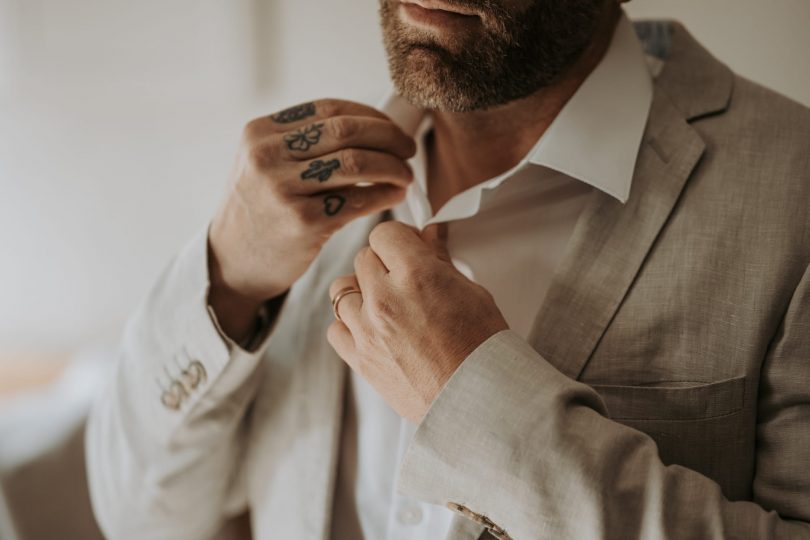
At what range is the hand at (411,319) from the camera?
75cm

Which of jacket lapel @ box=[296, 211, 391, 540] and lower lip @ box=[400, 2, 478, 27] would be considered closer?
lower lip @ box=[400, 2, 478, 27]

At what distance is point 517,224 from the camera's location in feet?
3.25

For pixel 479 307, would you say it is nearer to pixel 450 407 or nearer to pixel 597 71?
pixel 450 407

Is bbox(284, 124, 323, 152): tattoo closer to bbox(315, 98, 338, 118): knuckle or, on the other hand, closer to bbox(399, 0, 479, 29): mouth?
bbox(315, 98, 338, 118): knuckle

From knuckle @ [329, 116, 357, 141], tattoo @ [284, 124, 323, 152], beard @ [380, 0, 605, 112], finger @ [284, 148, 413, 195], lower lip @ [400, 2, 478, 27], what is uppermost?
lower lip @ [400, 2, 478, 27]

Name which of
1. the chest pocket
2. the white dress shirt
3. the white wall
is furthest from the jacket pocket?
the white wall

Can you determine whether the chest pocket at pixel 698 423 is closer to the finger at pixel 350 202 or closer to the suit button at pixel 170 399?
the finger at pixel 350 202

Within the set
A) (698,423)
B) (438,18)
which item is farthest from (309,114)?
(698,423)

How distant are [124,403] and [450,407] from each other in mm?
580

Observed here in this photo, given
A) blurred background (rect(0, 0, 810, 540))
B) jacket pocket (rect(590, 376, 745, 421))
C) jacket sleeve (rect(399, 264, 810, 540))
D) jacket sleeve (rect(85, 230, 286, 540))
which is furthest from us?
blurred background (rect(0, 0, 810, 540))

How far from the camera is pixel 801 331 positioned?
78 cm

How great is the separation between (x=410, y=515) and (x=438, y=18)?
58 cm

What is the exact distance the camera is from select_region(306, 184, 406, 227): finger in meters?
0.91

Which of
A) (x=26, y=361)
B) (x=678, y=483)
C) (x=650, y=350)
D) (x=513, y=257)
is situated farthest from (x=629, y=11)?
(x=26, y=361)
